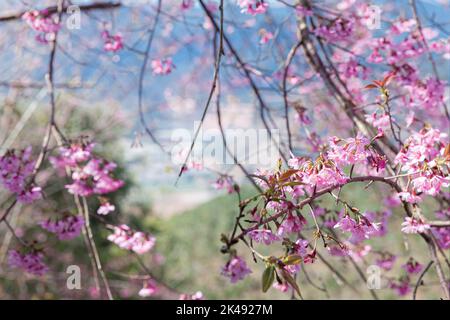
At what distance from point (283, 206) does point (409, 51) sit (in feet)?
4.20

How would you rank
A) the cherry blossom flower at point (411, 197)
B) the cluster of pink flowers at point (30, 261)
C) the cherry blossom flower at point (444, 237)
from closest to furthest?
the cherry blossom flower at point (411, 197)
the cluster of pink flowers at point (30, 261)
the cherry blossom flower at point (444, 237)

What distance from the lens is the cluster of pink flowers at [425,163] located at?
47.4 inches

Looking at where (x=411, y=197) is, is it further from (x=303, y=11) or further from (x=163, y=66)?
(x=163, y=66)

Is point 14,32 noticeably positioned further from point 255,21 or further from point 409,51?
point 409,51

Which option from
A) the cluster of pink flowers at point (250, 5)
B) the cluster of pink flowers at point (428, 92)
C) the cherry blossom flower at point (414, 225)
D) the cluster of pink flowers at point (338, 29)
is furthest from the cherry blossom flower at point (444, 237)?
the cluster of pink flowers at point (250, 5)

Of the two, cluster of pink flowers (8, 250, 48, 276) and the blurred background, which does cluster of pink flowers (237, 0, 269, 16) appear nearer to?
the blurred background

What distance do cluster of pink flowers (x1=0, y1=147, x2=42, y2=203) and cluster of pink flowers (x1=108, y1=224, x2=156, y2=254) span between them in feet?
1.20

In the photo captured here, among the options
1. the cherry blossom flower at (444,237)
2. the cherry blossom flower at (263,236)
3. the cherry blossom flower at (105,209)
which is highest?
the cherry blossom flower at (105,209)

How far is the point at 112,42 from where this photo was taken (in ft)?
8.25

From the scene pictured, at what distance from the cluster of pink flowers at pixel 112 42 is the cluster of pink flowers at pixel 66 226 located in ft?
2.86

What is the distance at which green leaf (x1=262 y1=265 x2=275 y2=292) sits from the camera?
37.1 inches

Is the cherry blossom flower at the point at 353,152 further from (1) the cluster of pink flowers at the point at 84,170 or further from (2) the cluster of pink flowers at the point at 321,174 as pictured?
(1) the cluster of pink flowers at the point at 84,170

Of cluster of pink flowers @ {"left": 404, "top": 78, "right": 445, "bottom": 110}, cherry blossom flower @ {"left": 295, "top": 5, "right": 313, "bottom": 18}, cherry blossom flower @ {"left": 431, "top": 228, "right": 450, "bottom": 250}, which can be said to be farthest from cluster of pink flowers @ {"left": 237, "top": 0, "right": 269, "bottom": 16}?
cherry blossom flower @ {"left": 431, "top": 228, "right": 450, "bottom": 250}
